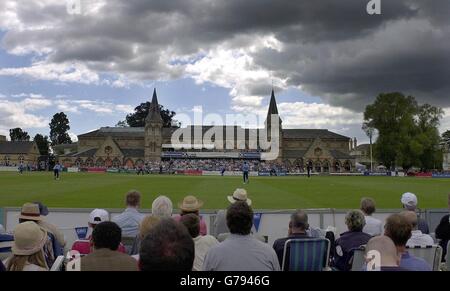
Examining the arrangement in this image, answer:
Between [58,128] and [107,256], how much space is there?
539 ft

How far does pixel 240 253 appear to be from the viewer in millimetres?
4582

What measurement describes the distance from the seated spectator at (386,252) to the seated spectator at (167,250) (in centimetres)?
211

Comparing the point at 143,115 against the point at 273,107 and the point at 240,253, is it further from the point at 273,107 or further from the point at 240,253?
the point at 240,253

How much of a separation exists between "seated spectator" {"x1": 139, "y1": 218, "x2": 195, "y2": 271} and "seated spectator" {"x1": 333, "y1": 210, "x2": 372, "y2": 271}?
3621mm

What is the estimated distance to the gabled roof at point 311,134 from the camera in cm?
12150

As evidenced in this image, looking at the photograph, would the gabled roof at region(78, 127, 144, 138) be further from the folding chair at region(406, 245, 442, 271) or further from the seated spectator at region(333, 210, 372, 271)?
the folding chair at region(406, 245, 442, 271)

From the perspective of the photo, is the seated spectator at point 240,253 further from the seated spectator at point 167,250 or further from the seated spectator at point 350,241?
the seated spectator at point 350,241

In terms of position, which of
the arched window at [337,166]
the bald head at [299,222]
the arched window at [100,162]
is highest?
the arched window at [100,162]

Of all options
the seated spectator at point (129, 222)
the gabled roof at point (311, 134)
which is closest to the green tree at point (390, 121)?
the gabled roof at point (311, 134)

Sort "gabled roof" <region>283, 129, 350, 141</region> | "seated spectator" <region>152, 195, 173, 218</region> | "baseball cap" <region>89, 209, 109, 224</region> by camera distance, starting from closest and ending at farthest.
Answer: "seated spectator" <region>152, 195, 173, 218</region>
"baseball cap" <region>89, 209, 109, 224</region>
"gabled roof" <region>283, 129, 350, 141</region>

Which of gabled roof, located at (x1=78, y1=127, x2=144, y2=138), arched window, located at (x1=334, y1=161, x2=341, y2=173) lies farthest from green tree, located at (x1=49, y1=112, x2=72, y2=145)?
arched window, located at (x1=334, y1=161, x2=341, y2=173)

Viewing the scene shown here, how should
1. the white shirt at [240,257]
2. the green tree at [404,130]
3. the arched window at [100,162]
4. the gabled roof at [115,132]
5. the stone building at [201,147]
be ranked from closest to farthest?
the white shirt at [240,257] < the green tree at [404,130] < the arched window at [100,162] < the stone building at [201,147] < the gabled roof at [115,132]

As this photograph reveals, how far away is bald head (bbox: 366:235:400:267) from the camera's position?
4602 mm

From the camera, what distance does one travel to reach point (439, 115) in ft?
289
